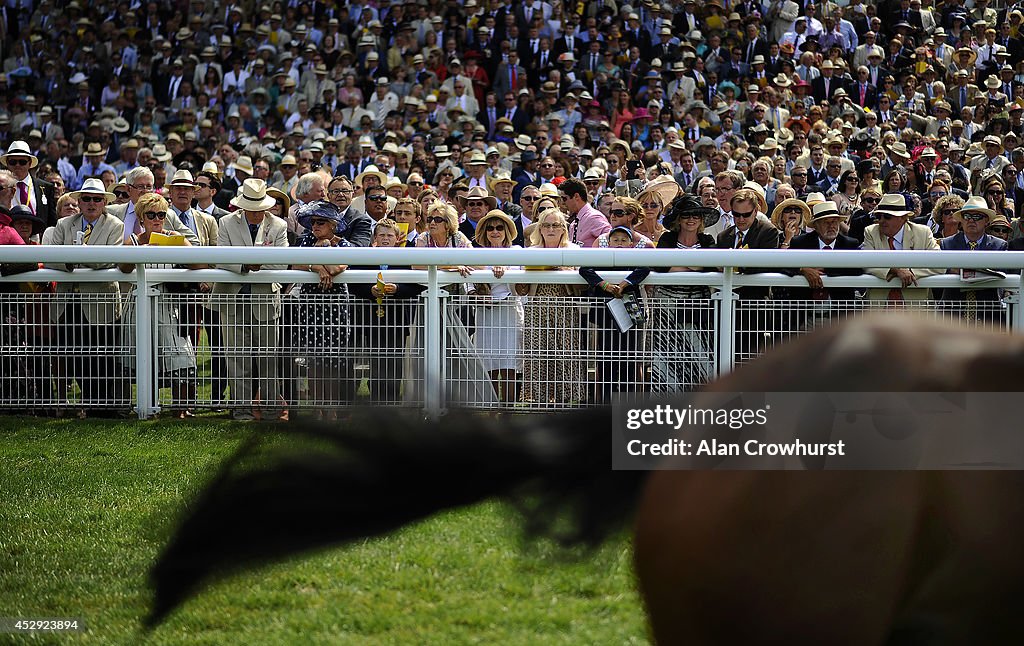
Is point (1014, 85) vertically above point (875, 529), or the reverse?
point (1014, 85)

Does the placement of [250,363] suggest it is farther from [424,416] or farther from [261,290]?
[424,416]

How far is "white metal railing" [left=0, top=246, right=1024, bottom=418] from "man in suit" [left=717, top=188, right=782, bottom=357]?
10mm

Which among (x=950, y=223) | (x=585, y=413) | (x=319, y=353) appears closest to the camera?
(x=585, y=413)

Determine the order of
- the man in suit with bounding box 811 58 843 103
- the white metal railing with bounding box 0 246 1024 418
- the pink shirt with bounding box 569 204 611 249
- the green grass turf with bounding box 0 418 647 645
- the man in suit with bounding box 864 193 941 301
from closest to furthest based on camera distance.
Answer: the green grass turf with bounding box 0 418 647 645
the white metal railing with bounding box 0 246 1024 418
the man in suit with bounding box 864 193 941 301
the pink shirt with bounding box 569 204 611 249
the man in suit with bounding box 811 58 843 103

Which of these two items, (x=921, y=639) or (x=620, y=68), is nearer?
(x=921, y=639)

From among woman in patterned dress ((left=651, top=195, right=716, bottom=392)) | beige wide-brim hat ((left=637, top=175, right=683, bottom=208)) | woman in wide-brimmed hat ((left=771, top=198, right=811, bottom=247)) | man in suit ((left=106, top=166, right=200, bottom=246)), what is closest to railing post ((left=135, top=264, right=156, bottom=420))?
man in suit ((left=106, top=166, right=200, bottom=246))

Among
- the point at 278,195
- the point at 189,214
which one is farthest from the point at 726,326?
the point at 278,195

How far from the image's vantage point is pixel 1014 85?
52.9 feet

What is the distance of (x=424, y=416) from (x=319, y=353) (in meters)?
4.40

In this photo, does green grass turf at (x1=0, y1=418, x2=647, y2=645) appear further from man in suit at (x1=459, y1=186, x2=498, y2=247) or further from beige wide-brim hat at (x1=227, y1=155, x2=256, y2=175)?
beige wide-brim hat at (x1=227, y1=155, x2=256, y2=175)

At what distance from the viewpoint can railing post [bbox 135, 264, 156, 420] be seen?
6.79m

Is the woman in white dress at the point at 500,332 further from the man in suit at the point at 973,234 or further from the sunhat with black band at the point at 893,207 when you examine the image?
the man in suit at the point at 973,234

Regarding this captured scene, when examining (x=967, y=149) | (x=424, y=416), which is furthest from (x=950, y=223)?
(x=424, y=416)

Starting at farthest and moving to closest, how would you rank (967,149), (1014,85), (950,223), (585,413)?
(1014,85)
(967,149)
(950,223)
(585,413)
